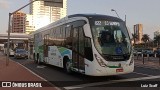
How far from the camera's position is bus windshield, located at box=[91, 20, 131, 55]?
49.3 ft

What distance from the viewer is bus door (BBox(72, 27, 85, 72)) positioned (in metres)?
16.1

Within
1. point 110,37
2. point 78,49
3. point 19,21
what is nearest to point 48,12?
point 19,21

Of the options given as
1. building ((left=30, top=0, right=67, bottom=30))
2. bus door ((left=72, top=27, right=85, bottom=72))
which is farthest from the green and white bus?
building ((left=30, top=0, right=67, bottom=30))

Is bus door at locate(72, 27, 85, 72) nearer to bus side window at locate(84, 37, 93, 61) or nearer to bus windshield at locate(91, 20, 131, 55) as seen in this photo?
bus side window at locate(84, 37, 93, 61)

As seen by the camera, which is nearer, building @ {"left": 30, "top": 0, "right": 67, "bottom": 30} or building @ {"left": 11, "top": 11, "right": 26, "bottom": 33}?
building @ {"left": 30, "top": 0, "right": 67, "bottom": 30}

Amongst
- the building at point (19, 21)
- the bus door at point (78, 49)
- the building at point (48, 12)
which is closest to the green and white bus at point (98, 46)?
the bus door at point (78, 49)

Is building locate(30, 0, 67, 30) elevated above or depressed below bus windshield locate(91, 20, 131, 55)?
above

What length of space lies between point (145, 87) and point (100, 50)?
303 centimetres

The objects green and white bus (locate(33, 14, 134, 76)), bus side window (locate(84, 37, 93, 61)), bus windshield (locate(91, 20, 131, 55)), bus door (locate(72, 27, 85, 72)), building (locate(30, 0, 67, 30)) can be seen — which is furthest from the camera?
building (locate(30, 0, 67, 30))

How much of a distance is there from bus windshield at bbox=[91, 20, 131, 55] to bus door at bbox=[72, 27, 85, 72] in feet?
3.65

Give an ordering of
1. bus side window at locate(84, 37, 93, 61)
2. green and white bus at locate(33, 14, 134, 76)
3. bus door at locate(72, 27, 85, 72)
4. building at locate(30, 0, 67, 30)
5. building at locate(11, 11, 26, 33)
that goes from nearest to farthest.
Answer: green and white bus at locate(33, 14, 134, 76) → bus side window at locate(84, 37, 93, 61) → bus door at locate(72, 27, 85, 72) → building at locate(30, 0, 67, 30) → building at locate(11, 11, 26, 33)

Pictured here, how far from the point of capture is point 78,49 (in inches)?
654

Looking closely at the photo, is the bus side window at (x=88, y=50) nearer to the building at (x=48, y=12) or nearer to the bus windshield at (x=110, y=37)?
the bus windshield at (x=110, y=37)

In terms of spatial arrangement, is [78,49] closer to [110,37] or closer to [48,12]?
[110,37]
